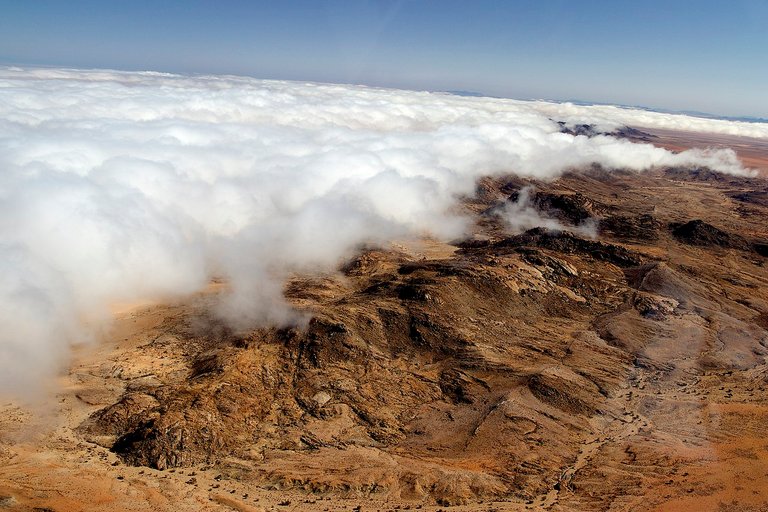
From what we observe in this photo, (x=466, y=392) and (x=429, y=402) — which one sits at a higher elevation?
(x=466, y=392)

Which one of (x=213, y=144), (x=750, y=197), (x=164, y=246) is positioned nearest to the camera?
(x=164, y=246)

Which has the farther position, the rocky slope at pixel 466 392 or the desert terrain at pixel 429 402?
the rocky slope at pixel 466 392

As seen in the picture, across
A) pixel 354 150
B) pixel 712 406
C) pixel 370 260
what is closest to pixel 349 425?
pixel 712 406

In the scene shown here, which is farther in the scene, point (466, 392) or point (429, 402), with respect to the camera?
point (466, 392)

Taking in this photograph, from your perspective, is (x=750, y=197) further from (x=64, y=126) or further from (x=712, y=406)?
(x=64, y=126)

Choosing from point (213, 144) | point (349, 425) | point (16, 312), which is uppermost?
point (213, 144)

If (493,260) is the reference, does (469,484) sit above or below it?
below

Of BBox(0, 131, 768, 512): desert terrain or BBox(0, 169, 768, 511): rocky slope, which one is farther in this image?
BBox(0, 169, 768, 511): rocky slope

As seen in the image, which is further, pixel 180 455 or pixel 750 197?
pixel 750 197
